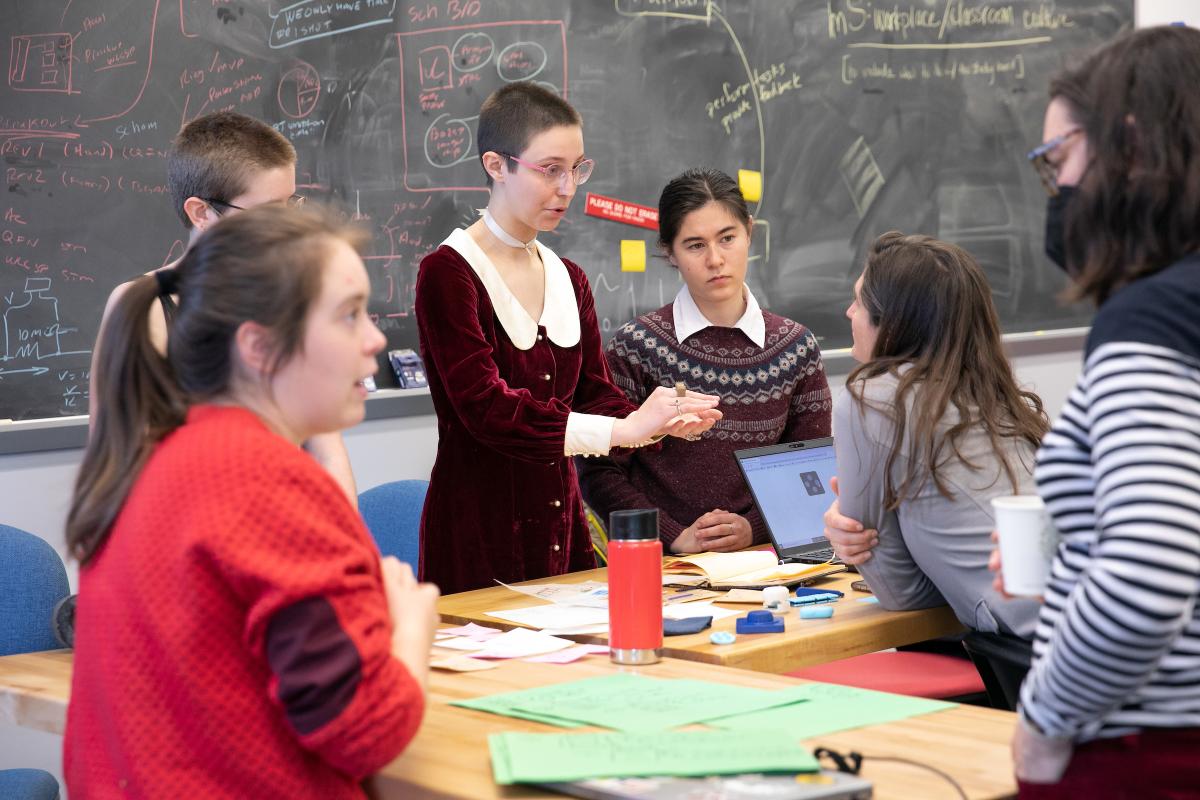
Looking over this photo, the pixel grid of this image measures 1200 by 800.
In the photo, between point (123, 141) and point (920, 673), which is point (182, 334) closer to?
point (920, 673)

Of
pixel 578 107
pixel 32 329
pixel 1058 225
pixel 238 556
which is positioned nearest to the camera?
pixel 238 556

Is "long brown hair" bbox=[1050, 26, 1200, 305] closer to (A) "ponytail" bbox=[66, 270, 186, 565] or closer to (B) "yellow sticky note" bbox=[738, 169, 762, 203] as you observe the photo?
(A) "ponytail" bbox=[66, 270, 186, 565]

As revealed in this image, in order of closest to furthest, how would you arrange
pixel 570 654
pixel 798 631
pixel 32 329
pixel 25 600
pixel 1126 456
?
pixel 1126 456, pixel 570 654, pixel 798 631, pixel 25 600, pixel 32 329

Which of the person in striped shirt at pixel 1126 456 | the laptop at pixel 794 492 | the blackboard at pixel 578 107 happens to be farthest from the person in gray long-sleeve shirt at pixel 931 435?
the blackboard at pixel 578 107

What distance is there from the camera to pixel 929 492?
7.28ft

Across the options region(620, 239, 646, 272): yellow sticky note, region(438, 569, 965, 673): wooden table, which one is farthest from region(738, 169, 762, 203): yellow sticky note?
region(438, 569, 965, 673): wooden table

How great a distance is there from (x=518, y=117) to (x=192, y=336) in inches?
59.5

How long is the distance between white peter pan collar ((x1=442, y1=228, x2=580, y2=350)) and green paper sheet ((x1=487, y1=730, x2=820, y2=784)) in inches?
52.8

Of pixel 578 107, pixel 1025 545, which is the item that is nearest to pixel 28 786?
pixel 1025 545

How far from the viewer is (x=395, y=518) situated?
328 centimetres

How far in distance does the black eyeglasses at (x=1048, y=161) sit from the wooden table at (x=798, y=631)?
3.03 ft

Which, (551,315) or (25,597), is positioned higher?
(551,315)

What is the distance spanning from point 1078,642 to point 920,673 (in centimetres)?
134

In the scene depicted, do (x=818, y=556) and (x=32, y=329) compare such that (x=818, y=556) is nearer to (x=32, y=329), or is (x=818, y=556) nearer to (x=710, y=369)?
(x=710, y=369)
